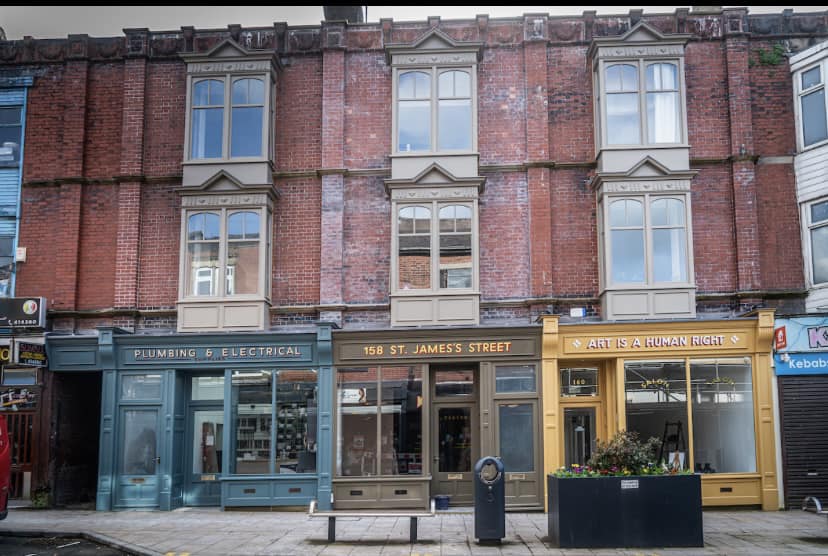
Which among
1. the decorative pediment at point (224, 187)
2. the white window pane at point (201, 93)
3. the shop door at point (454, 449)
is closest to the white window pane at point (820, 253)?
the shop door at point (454, 449)

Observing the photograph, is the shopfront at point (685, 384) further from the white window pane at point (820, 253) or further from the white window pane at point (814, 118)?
the white window pane at point (814, 118)

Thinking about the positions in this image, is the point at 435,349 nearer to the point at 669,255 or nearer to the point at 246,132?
the point at 669,255

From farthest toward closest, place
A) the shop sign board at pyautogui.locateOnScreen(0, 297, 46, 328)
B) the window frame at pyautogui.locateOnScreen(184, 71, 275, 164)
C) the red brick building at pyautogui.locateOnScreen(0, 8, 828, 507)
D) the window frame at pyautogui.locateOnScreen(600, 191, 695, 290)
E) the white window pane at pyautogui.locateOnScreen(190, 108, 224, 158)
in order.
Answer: the white window pane at pyautogui.locateOnScreen(190, 108, 224, 158)
the window frame at pyautogui.locateOnScreen(184, 71, 275, 164)
the shop sign board at pyautogui.locateOnScreen(0, 297, 46, 328)
the red brick building at pyautogui.locateOnScreen(0, 8, 828, 507)
the window frame at pyautogui.locateOnScreen(600, 191, 695, 290)

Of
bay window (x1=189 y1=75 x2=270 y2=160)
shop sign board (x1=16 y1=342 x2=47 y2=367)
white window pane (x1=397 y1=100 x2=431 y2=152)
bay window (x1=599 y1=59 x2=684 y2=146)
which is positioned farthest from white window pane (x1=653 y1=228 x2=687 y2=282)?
shop sign board (x1=16 y1=342 x2=47 y2=367)

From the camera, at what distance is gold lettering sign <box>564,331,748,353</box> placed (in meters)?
16.2

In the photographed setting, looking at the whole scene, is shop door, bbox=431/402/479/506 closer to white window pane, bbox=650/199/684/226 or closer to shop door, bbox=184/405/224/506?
shop door, bbox=184/405/224/506

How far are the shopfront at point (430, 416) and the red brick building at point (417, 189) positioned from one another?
0.07m

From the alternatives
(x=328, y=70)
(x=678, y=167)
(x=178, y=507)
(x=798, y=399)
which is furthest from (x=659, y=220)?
(x=178, y=507)

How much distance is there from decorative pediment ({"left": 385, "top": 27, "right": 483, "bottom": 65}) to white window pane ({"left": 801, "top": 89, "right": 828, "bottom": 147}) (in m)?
7.14

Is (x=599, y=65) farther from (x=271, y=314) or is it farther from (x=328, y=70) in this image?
(x=271, y=314)

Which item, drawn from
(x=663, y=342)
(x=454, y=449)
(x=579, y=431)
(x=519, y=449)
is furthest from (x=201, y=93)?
(x=663, y=342)

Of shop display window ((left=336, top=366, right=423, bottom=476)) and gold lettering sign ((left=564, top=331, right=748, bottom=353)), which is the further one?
shop display window ((left=336, top=366, right=423, bottom=476))

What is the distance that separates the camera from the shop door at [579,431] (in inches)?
661

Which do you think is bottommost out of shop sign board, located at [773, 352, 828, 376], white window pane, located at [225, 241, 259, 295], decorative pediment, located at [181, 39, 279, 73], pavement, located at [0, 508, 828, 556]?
pavement, located at [0, 508, 828, 556]
